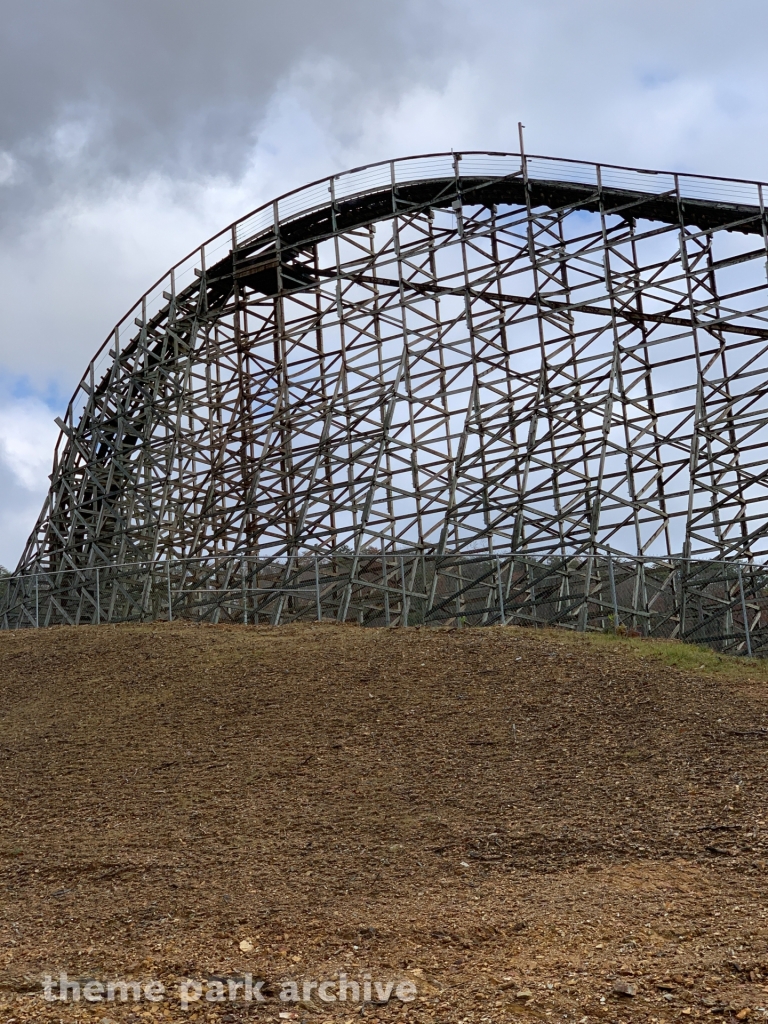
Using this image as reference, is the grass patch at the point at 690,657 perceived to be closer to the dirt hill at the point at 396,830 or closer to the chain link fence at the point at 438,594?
the dirt hill at the point at 396,830

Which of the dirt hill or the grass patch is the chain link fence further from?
the dirt hill

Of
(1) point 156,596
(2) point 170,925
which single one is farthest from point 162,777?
(1) point 156,596

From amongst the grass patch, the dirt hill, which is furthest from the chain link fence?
the dirt hill

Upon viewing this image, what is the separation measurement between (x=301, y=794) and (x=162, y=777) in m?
1.56

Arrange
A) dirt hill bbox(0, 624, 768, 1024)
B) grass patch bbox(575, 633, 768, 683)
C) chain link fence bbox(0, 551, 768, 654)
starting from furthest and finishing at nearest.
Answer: chain link fence bbox(0, 551, 768, 654)
grass patch bbox(575, 633, 768, 683)
dirt hill bbox(0, 624, 768, 1024)

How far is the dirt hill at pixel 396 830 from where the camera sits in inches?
258

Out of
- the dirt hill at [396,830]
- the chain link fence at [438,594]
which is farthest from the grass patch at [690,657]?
the chain link fence at [438,594]

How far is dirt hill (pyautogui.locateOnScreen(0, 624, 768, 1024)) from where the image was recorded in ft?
21.5

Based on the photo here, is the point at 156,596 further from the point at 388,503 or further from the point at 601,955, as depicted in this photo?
the point at 601,955

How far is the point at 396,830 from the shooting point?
9.09 m

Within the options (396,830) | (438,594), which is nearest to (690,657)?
(396,830)

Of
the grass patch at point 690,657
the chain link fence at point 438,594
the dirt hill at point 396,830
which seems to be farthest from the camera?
the chain link fence at point 438,594

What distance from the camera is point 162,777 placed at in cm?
1078

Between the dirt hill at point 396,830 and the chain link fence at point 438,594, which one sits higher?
the chain link fence at point 438,594
